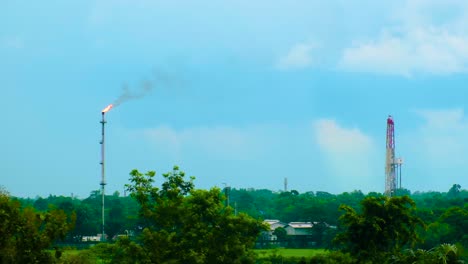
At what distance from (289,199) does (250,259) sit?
14518 cm

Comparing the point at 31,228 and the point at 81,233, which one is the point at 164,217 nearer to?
the point at 31,228

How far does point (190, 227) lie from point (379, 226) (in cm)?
829

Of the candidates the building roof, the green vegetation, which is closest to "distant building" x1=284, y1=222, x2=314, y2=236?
the building roof

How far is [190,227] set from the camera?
128ft

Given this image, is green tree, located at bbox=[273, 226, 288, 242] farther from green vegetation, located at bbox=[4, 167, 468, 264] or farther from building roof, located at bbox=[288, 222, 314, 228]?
green vegetation, located at bbox=[4, 167, 468, 264]

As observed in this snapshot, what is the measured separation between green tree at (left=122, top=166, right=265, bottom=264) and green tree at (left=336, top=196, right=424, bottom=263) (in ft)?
14.0

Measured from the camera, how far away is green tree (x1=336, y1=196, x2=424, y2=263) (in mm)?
36812

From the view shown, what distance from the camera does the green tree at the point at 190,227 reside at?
3828cm

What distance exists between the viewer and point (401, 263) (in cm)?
3606

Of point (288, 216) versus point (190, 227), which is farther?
point (288, 216)

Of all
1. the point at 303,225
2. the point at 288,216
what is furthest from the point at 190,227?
the point at 288,216

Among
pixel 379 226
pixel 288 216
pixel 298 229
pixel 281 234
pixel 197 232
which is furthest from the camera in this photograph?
pixel 288 216

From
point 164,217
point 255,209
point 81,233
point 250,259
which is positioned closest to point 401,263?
point 250,259

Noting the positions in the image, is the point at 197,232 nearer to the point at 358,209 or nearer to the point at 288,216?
the point at 288,216
